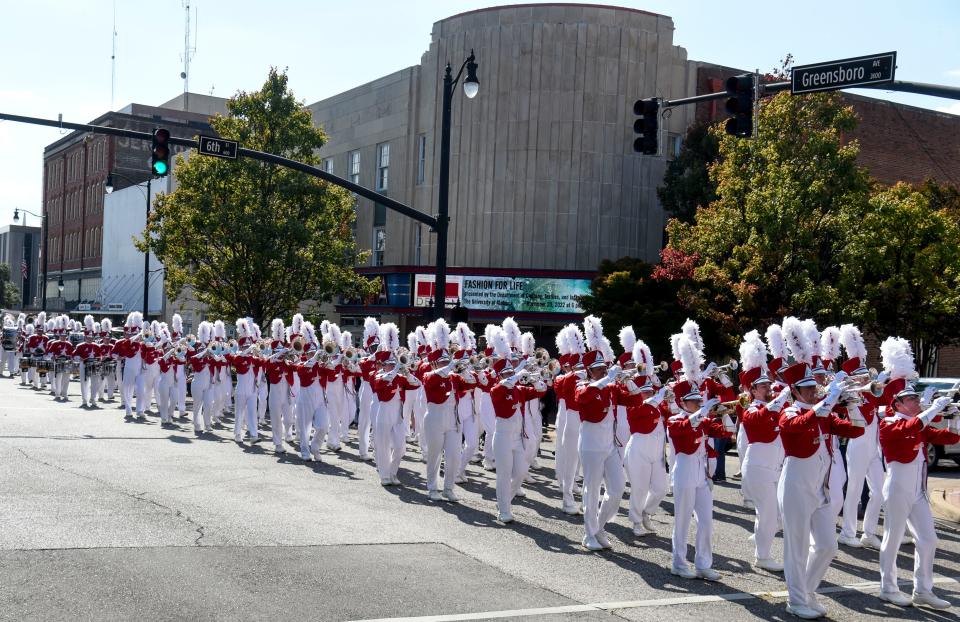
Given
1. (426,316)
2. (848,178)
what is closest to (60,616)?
(426,316)

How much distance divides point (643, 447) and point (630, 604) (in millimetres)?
2936

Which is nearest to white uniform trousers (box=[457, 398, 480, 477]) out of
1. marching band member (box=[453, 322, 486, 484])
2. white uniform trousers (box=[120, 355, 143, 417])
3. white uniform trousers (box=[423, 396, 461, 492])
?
marching band member (box=[453, 322, 486, 484])

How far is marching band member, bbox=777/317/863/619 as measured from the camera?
7.64 metres

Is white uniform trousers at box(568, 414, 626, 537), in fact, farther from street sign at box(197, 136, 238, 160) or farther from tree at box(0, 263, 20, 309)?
tree at box(0, 263, 20, 309)

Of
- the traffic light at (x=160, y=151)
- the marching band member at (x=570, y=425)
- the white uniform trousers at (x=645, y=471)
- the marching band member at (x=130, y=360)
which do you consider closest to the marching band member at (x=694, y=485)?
the white uniform trousers at (x=645, y=471)

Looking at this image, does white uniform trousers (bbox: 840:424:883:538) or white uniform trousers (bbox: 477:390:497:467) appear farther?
white uniform trousers (bbox: 477:390:497:467)

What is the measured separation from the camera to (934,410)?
26.8 feet

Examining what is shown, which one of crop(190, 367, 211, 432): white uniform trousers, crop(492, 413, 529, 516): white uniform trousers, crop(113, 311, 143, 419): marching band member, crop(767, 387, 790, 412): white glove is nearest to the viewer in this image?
crop(767, 387, 790, 412): white glove

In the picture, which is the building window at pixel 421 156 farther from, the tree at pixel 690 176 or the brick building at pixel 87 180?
the brick building at pixel 87 180

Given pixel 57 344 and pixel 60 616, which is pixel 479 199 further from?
pixel 60 616

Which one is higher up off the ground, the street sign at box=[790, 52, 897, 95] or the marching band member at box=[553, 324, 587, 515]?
the street sign at box=[790, 52, 897, 95]

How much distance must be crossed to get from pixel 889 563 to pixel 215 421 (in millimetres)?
16573

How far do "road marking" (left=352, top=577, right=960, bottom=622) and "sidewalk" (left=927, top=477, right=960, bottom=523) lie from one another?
12.2ft

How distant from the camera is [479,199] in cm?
3384
